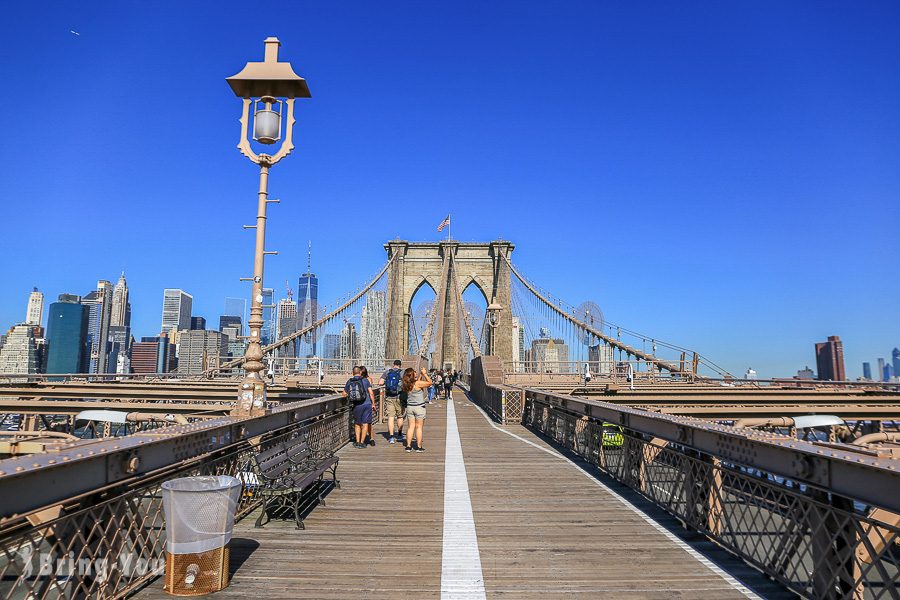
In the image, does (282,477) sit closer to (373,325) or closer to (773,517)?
(773,517)

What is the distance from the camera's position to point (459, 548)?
14.9 feet

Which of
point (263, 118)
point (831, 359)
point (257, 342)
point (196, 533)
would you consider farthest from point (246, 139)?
point (831, 359)

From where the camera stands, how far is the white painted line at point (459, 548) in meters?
3.73

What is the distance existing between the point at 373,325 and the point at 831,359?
72.7 metres

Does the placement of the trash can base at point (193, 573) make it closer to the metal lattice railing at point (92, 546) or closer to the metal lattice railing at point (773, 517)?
the metal lattice railing at point (92, 546)

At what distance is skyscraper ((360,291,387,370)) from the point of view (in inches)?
2192

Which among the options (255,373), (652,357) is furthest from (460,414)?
(652,357)

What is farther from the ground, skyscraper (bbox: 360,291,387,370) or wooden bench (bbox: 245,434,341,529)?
skyscraper (bbox: 360,291,387,370)

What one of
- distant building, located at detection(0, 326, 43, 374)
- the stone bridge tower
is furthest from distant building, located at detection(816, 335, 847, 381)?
distant building, located at detection(0, 326, 43, 374)

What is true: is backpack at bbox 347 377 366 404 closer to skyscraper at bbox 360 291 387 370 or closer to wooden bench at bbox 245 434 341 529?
wooden bench at bbox 245 434 341 529

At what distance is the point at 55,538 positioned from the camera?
2994 mm

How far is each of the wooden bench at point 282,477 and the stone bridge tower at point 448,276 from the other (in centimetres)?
5298

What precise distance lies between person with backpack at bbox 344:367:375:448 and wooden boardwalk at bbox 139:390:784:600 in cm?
234

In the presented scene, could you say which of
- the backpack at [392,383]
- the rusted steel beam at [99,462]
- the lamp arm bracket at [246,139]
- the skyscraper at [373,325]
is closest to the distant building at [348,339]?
the skyscraper at [373,325]
